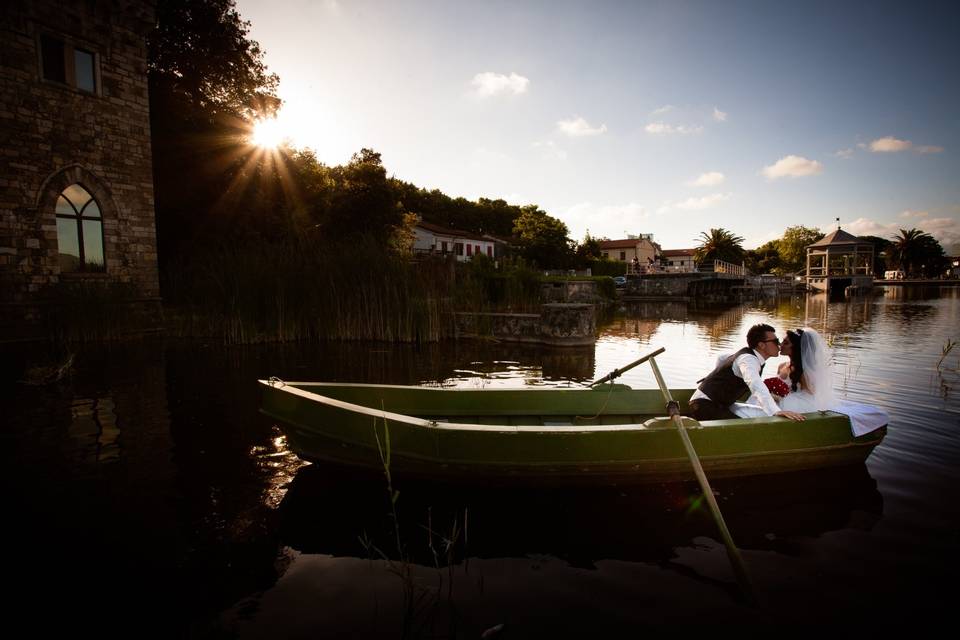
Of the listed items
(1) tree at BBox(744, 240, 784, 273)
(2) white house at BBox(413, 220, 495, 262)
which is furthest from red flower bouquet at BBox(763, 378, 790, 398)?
(1) tree at BBox(744, 240, 784, 273)

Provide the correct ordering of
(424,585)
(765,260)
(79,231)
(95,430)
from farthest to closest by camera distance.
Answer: (765,260) < (79,231) < (95,430) < (424,585)

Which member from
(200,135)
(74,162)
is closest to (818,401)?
(74,162)

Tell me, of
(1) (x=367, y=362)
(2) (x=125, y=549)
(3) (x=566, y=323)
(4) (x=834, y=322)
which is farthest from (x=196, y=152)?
(4) (x=834, y=322)

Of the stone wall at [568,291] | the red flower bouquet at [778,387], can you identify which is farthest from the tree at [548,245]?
the red flower bouquet at [778,387]

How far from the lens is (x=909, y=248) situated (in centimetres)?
8269

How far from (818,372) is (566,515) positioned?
3.09m

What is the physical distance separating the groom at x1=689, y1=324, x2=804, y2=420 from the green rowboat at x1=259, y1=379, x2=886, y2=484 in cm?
30

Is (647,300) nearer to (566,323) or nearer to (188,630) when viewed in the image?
(566,323)

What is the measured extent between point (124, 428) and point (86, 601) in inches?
158

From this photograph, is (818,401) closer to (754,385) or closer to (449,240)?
(754,385)

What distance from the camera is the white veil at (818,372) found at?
4.95 metres

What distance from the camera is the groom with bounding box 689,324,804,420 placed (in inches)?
187

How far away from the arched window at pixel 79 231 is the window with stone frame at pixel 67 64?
3.07 metres

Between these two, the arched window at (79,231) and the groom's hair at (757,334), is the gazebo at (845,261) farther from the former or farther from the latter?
the arched window at (79,231)
